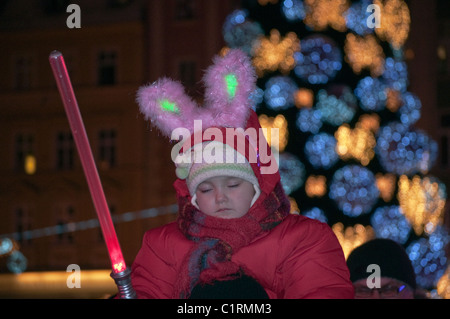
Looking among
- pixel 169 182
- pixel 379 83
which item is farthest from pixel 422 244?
pixel 169 182

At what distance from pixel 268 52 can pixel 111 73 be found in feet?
41.7

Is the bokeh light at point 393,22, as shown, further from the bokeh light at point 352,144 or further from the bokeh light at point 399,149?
the bokeh light at point 352,144

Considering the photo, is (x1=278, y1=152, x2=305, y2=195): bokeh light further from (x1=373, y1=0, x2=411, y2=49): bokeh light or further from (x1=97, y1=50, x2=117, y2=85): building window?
(x1=97, y1=50, x2=117, y2=85): building window

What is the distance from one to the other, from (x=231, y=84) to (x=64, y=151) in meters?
18.1

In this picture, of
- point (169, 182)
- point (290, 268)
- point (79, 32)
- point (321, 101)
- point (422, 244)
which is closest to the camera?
point (290, 268)

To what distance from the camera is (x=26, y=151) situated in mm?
19641

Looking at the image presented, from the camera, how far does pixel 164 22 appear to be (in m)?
18.3

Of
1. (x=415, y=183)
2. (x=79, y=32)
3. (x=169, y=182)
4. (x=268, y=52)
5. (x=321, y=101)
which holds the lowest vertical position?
(x=169, y=182)

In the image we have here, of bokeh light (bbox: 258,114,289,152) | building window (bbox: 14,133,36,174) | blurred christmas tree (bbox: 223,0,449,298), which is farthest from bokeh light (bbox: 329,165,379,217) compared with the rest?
building window (bbox: 14,133,36,174)

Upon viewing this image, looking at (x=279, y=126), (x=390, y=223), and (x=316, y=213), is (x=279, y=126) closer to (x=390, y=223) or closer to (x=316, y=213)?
(x=316, y=213)

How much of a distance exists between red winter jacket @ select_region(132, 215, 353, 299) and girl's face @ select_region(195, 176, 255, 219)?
0.37 ft

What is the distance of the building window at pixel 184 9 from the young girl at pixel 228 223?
16578mm

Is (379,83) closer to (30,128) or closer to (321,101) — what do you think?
(321,101)

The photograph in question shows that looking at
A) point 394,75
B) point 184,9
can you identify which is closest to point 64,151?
point 184,9
